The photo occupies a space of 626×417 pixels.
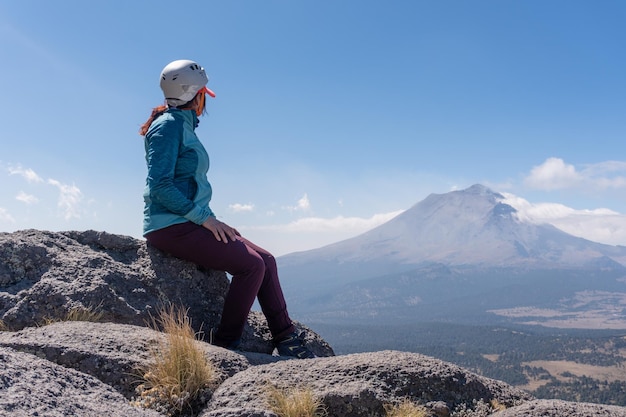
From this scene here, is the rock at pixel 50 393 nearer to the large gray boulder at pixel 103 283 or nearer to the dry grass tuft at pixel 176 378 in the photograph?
the dry grass tuft at pixel 176 378

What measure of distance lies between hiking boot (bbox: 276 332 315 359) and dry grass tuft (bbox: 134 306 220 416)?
2245 millimetres

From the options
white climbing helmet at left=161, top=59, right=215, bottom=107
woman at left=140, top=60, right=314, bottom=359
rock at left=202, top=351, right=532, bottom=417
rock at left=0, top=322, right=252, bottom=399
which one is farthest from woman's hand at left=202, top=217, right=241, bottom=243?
rock at left=202, top=351, right=532, bottom=417

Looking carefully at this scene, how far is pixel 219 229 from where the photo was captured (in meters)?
6.16

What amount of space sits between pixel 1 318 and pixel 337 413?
13.1 ft

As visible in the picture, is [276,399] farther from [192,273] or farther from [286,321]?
[192,273]

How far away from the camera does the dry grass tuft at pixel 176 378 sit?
13.5 feet

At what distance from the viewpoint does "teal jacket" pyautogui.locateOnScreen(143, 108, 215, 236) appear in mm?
6004

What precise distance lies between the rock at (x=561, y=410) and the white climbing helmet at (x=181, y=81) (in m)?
4.92

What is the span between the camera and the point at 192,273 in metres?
7.10

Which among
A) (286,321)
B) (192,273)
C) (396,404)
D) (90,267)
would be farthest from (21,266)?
(396,404)

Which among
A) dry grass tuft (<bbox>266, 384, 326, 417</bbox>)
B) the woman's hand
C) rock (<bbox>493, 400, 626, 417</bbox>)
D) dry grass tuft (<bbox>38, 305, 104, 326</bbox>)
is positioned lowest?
rock (<bbox>493, 400, 626, 417</bbox>)

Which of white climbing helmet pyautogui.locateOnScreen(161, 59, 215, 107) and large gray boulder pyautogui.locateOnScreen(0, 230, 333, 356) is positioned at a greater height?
white climbing helmet pyautogui.locateOnScreen(161, 59, 215, 107)

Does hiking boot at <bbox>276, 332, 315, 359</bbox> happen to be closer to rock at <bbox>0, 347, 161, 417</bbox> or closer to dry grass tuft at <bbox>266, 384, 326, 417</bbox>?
dry grass tuft at <bbox>266, 384, 326, 417</bbox>

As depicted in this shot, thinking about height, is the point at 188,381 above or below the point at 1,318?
below
